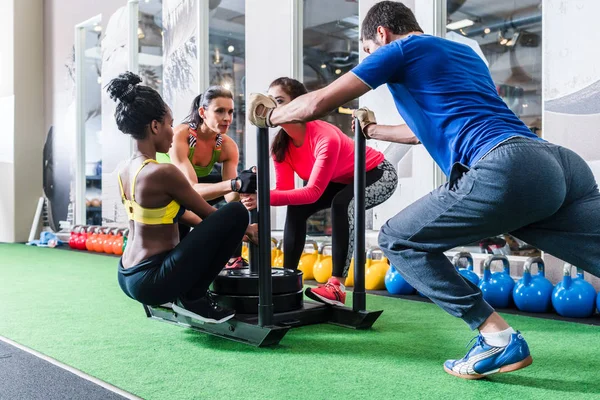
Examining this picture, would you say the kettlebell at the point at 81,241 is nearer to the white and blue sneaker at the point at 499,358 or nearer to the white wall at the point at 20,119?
the white wall at the point at 20,119

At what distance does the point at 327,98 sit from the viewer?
5.75 ft

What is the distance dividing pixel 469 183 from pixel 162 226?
4.13 feet

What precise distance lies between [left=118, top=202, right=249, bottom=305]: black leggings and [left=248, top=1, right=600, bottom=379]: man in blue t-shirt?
25.3 inches

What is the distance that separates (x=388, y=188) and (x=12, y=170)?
24.5 feet

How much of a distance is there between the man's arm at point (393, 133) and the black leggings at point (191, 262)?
649 mm

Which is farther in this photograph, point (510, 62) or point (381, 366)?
point (510, 62)

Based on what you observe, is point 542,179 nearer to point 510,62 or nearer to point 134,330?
point 134,330

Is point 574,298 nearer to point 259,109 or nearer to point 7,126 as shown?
point 259,109

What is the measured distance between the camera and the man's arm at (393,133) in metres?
2.30

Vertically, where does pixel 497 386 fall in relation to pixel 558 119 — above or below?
below

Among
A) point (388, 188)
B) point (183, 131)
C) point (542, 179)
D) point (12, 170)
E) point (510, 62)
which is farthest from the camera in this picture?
point (12, 170)

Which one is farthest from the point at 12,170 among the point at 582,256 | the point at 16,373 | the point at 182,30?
the point at 582,256

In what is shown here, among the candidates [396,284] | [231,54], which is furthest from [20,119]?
[396,284]

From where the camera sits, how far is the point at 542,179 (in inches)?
60.9
